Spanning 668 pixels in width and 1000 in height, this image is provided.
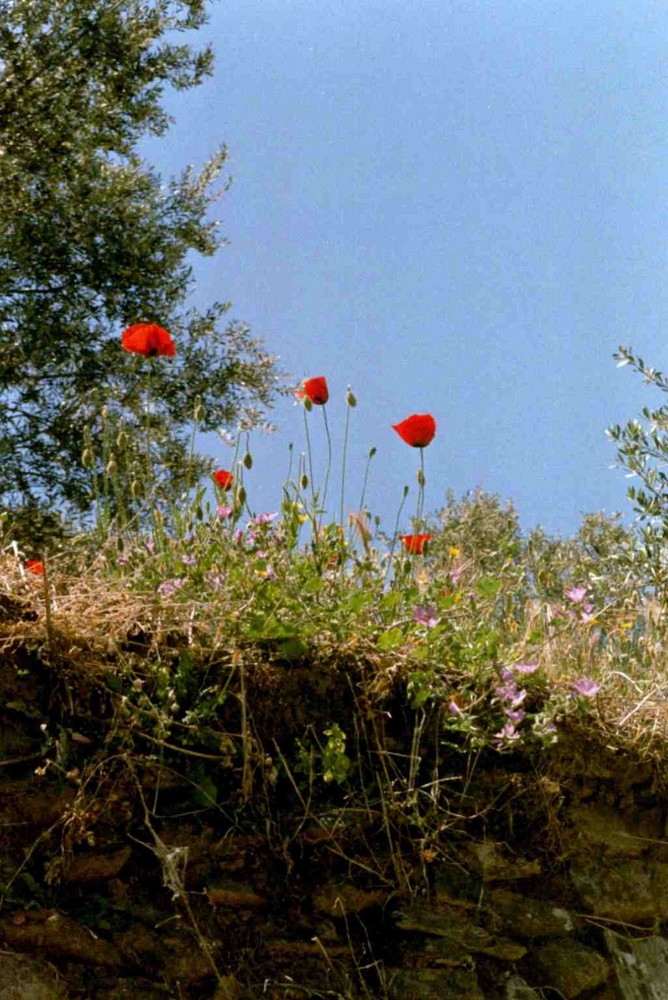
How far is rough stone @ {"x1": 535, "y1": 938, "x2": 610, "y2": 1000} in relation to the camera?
346 cm

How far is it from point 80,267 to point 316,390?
6.72m

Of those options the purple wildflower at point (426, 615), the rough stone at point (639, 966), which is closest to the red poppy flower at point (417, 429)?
the purple wildflower at point (426, 615)

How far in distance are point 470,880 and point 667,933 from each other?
97cm

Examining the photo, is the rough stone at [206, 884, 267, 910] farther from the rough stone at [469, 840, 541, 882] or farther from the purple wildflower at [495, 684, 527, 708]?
the purple wildflower at [495, 684, 527, 708]

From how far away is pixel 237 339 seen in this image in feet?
34.8

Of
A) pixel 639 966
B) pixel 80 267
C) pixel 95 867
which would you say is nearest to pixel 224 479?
pixel 95 867

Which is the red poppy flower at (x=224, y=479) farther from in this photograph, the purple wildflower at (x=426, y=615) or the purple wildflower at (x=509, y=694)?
the purple wildflower at (x=509, y=694)

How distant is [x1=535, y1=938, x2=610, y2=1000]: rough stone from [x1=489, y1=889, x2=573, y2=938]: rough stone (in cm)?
5

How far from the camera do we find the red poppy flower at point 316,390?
4199mm

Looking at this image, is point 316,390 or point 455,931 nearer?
point 455,931

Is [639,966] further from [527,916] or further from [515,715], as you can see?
[515,715]

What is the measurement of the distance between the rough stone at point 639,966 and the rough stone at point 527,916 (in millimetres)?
222

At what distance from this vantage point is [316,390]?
423cm

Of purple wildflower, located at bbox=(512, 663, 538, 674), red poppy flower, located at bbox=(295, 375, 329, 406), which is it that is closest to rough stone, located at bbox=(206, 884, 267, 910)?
purple wildflower, located at bbox=(512, 663, 538, 674)
